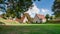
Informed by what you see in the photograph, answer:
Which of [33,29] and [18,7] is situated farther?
[18,7]

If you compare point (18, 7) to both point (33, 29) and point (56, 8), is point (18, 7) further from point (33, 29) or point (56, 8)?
point (56, 8)

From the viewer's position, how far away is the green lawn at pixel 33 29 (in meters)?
2.46

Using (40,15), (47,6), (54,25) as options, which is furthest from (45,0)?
(54,25)

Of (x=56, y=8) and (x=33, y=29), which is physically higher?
(x=56, y=8)

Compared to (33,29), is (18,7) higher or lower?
higher

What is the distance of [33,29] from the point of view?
249 cm

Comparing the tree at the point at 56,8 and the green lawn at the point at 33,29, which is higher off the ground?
the tree at the point at 56,8

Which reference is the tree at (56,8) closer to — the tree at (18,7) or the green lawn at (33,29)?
the green lawn at (33,29)

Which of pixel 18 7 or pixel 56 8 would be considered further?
pixel 18 7

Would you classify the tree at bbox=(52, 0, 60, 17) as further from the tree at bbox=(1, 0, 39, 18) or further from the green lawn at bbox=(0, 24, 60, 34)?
the tree at bbox=(1, 0, 39, 18)

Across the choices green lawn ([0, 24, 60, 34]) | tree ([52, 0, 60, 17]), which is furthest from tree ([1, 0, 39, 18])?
tree ([52, 0, 60, 17])

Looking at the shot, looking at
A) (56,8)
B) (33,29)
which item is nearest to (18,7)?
(33,29)

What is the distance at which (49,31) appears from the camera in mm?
2449

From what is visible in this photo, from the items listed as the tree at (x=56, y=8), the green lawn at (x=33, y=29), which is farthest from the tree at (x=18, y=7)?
the tree at (x=56, y=8)
